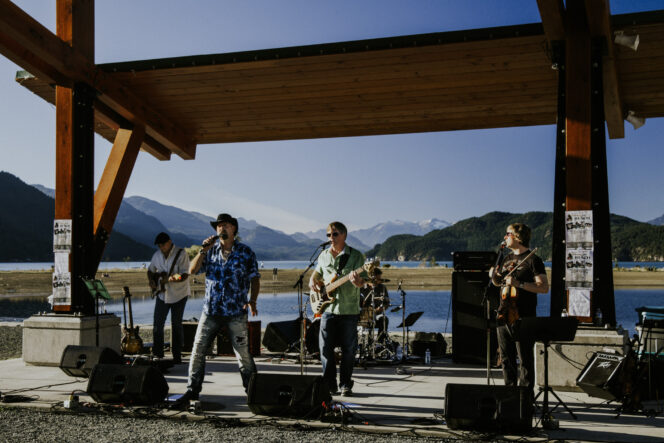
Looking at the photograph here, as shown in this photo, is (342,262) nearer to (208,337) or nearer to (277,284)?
(208,337)

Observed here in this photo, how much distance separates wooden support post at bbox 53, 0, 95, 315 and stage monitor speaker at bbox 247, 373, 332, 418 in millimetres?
3913

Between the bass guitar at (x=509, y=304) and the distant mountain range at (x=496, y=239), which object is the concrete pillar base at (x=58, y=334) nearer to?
the bass guitar at (x=509, y=304)

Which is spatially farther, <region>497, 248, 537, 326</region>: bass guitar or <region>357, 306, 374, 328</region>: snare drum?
<region>357, 306, 374, 328</region>: snare drum

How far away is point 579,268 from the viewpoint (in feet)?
20.7

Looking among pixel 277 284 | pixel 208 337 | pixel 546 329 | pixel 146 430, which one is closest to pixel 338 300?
pixel 208 337

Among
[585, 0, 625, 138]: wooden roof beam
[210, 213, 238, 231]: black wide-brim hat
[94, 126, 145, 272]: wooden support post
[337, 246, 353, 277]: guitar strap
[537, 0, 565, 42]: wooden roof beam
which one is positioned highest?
[537, 0, 565, 42]: wooden roof beam

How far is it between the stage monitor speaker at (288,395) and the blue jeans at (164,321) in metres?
3.36

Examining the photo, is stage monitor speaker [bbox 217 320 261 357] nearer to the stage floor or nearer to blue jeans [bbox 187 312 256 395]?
the stage floor

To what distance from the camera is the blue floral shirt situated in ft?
17.2

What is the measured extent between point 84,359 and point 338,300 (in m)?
2.75

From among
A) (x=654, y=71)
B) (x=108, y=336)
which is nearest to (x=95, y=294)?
(x=108, y=336)

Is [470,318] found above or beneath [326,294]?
beneath

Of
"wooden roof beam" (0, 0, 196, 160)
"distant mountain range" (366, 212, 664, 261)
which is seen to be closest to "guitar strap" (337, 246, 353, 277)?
"wooden roof beam" (0, 0, 196, 160)

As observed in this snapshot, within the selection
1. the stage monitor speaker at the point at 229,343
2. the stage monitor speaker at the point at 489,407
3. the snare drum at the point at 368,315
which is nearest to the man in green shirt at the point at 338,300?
the stage monitor speaker at the point at 489,407
